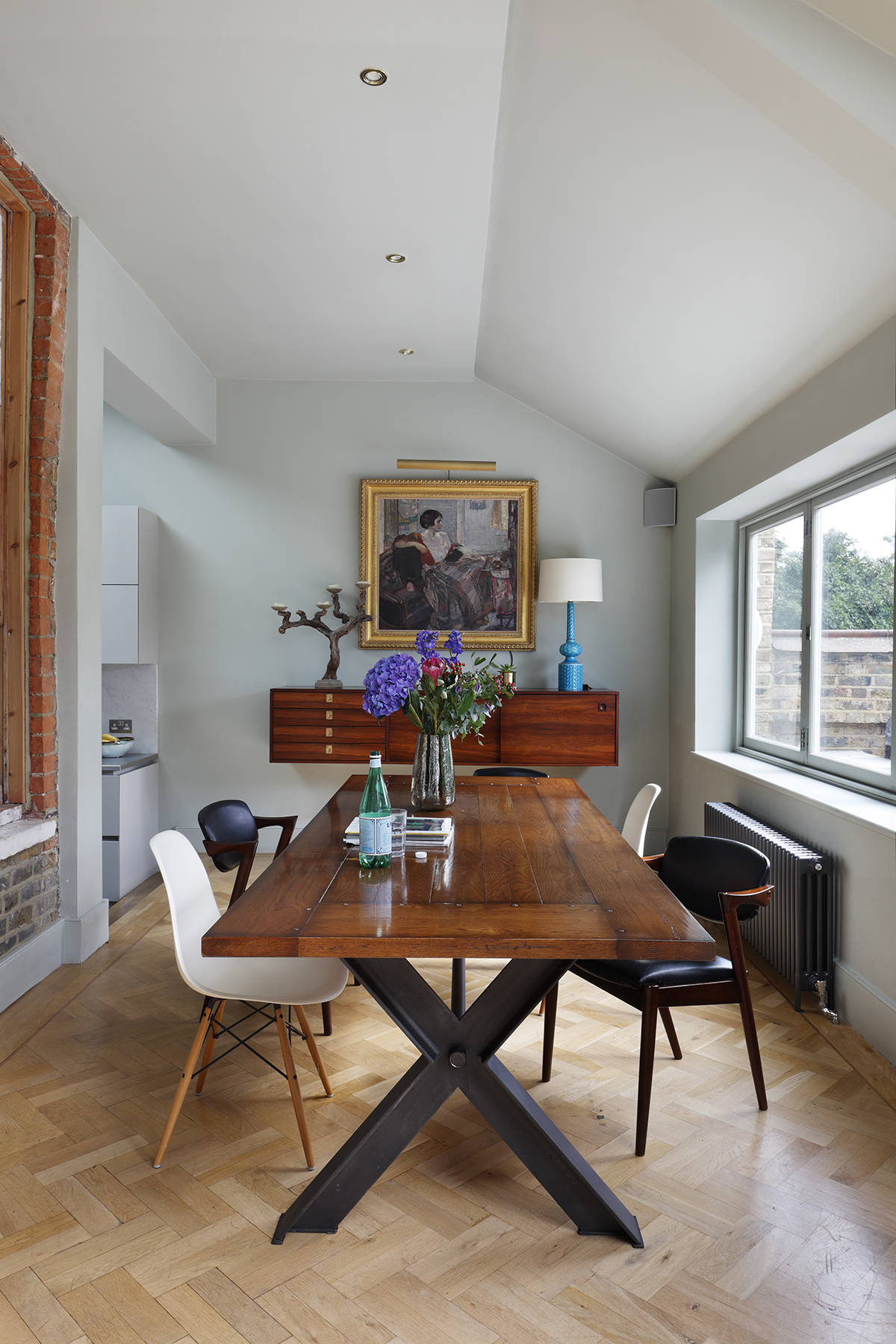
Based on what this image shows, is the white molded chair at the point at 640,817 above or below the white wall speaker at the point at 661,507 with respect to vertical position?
below

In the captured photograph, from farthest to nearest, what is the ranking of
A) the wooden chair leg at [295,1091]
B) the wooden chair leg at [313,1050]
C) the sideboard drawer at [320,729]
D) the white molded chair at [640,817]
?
the sideboard drawer at [320,729] < the white molded chair at [640,817] < the wooden chair leg at [313,1050] < the wooden chair leg at [295,1091]

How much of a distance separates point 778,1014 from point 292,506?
161 inches

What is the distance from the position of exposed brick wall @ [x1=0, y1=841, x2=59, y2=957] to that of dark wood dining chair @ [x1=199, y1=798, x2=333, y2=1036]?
29.5 inches

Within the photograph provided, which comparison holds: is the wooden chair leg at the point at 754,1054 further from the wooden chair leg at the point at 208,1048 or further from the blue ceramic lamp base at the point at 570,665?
the blue ceramic lamp base at the point at 570,665

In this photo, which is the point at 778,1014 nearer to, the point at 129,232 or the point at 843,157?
the point at 843,157

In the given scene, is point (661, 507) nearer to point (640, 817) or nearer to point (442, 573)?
point (442, 573)

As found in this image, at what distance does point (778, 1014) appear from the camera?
10.2ft

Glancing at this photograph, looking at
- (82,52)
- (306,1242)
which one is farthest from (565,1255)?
(82,52)

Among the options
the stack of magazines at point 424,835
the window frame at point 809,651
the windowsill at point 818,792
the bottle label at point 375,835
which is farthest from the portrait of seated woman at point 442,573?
the bottle label at point 375,835

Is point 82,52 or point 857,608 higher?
point 82,52

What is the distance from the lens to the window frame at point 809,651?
3289 millimetres

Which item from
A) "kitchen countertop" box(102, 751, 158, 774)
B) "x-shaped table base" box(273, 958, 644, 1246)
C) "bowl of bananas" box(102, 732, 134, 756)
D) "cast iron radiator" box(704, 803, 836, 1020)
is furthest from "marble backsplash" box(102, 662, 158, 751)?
"x-shaped table base" box(273, 958, 644, 1246)

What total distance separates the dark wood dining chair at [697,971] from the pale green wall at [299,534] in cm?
281

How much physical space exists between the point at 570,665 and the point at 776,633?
1.32m
